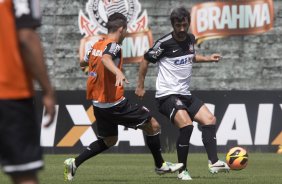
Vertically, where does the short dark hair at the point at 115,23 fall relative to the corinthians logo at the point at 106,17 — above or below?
above

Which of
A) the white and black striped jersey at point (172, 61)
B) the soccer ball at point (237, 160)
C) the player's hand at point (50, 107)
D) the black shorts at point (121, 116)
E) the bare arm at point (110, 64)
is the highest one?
the player's hand at point (50, 107)

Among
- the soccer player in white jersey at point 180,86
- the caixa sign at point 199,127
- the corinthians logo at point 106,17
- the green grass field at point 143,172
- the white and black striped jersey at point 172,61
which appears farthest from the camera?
the corinthians logo at point 106,17

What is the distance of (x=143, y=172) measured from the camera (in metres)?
13.2

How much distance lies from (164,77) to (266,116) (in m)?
7.67

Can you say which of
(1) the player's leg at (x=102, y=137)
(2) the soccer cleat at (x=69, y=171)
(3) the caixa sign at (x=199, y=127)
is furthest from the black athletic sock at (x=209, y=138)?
(3) the caixa sign at (x=199, y=127)

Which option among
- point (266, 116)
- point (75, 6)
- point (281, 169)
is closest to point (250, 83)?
point (266, 116)

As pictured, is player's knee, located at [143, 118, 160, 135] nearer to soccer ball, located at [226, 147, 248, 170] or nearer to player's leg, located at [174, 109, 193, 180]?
player's leg, located at [174, 109, 193, 180]

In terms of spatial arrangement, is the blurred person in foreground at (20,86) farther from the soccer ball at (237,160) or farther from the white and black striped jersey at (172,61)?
the soccer ball at (237,160)

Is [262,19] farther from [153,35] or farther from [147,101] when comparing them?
[147,101]

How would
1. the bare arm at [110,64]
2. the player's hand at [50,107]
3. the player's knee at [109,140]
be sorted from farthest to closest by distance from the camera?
the player's knee at [109,140]
the bare arm at [110,64]
the player's hand at [50,107]

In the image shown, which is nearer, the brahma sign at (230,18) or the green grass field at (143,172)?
the green grass field at (143,172)

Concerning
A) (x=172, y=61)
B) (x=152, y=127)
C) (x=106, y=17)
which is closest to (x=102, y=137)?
(x=152, y=127)

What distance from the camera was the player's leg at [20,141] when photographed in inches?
198

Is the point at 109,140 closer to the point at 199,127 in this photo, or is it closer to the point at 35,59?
the point at 35,59
